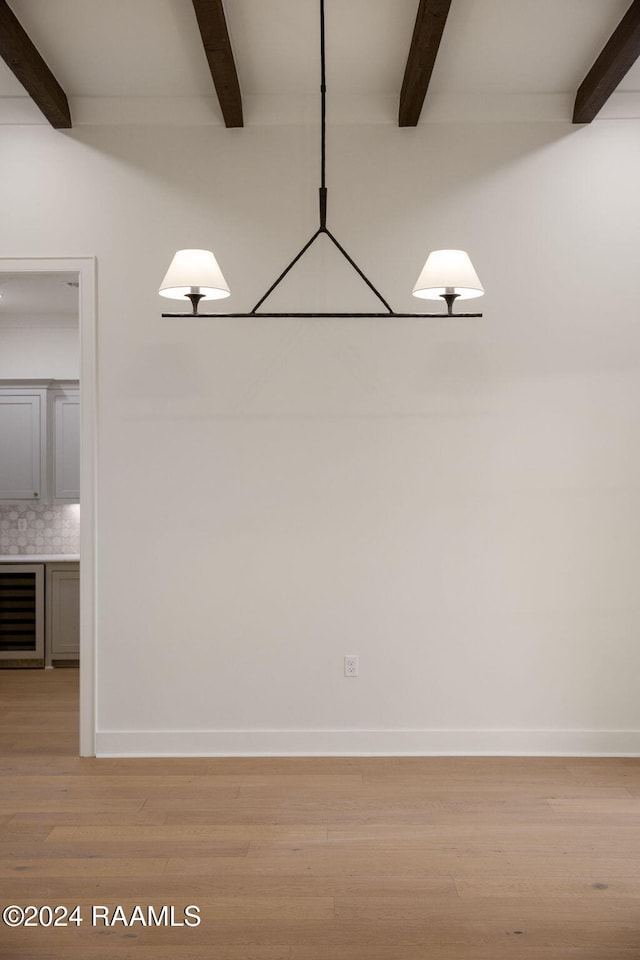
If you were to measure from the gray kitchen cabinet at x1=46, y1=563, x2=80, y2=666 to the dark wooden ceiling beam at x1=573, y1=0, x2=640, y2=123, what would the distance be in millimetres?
4470

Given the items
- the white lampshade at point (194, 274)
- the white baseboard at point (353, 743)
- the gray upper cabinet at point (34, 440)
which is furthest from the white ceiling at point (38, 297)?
the white baseboard at point (353, 743)

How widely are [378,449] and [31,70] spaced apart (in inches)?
91.8

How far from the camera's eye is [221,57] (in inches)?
133

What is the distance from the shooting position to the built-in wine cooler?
231 inches

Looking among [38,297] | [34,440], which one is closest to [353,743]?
[34,440]

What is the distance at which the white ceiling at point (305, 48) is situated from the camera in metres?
3.34

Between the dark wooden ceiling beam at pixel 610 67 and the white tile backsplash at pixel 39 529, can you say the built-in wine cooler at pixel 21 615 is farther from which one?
the dark wooden ceiling beam at pixel 610 67

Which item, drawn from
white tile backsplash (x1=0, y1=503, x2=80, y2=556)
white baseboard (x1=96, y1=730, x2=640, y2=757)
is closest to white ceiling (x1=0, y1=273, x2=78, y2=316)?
white tile backsplash (x1=0, y1=503, x2=80, y2=556)

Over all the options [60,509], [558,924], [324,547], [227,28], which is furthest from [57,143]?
[558,924]

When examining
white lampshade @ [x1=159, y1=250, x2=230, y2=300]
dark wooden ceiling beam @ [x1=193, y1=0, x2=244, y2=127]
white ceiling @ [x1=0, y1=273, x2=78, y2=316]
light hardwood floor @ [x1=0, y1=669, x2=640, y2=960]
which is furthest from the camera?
white ceiling @ [x1=0, y1=273, x2=78, y2=316]

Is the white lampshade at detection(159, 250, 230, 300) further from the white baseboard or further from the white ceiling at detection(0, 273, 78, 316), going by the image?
the white ceiling at detection(0, 273, 78, 316)

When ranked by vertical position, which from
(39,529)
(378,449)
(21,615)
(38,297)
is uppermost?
(38,297)

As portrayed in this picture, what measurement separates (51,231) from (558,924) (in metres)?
3.66

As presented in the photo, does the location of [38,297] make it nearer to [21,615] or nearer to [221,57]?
[21,615]
